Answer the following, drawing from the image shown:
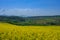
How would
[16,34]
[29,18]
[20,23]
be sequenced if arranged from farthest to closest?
[29,18]
[20,23]
[16,34]

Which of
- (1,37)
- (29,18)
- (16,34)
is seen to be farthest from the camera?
(29,18)

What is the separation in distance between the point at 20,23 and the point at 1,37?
5.18 metres

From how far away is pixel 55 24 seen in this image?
14812 mm

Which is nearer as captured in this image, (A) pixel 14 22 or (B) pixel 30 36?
(B) pixel 30 36

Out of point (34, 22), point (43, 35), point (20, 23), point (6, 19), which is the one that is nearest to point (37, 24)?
point (34, 22)

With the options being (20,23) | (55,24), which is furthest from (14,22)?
(55,24)

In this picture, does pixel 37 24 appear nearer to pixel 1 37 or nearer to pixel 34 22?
pixel 34 22

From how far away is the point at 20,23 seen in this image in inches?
568

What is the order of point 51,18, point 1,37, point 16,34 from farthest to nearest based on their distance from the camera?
point 51,18
point 16,34
point 1,37

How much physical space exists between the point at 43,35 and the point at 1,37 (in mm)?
2522

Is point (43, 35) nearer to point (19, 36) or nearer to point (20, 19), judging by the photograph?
point (19, 36)

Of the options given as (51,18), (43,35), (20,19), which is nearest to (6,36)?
(43,35)

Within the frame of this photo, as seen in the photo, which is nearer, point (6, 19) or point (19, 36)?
point (19, 36)

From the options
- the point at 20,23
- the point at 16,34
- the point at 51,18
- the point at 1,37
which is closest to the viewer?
the point at 1,37
